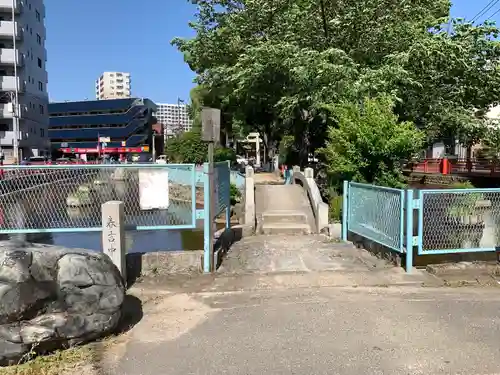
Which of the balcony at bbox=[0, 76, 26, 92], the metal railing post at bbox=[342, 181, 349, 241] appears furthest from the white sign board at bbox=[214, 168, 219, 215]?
the balcony at bbox=[0, 76, 26, 92]

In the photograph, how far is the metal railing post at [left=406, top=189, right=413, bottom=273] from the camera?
691 centimetres

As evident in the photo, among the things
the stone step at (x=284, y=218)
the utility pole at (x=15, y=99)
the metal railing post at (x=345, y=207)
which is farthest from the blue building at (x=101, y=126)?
the metal railing post at (x=345, y=207)

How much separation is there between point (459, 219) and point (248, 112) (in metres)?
20.4

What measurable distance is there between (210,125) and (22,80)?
169 ft

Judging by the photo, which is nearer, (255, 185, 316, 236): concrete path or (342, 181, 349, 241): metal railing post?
(342, 181, 349, 241): metal railing post

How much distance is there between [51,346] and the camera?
4.26 m

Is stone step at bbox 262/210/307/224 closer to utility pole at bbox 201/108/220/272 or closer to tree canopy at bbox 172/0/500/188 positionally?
tree canopy at bbox 172/0/500/188

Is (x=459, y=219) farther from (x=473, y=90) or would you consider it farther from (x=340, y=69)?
(x=473, y=90)

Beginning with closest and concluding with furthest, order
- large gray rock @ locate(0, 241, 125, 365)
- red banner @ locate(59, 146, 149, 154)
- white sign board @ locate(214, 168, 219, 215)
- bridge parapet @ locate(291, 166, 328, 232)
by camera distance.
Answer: large gray rock @ locate(0, 241, 125, 365) → white sign board @ locate(214, 168, 219, 215) → bridge parapet @ locate(291, 166, 328, 232) → red banner @ locate(59, 146, 149, 154)

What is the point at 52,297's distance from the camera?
4293 mm

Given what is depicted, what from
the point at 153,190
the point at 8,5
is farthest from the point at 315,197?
the point at 8,5

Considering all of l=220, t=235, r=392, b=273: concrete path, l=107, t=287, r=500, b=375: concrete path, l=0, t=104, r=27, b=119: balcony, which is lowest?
l=107, t=287, r=500, b=375: concrete path

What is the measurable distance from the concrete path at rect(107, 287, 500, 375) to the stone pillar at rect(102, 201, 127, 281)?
0.70 meters

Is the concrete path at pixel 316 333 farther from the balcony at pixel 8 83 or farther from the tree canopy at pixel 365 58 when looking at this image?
the balcony at pixel 8 83
